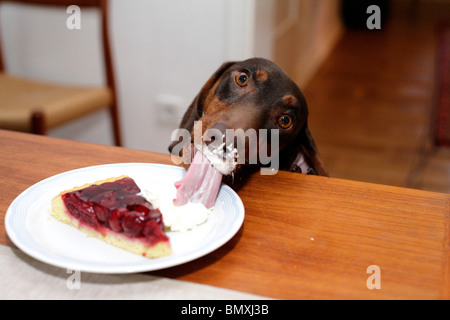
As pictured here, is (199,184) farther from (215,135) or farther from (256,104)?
(256,104)

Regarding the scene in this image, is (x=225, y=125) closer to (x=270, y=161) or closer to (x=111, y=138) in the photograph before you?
(x=270, y=161)

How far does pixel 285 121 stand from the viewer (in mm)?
1136

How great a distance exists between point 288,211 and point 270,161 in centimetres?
21

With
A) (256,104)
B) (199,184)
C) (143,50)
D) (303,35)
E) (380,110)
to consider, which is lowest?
(380,110)

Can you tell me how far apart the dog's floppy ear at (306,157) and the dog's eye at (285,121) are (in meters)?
0.08

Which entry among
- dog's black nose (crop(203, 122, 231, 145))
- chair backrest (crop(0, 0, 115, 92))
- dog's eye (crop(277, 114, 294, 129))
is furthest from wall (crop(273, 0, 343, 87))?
dog's black nose (crop(203, 122, 231, 145))

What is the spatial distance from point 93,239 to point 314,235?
378mm

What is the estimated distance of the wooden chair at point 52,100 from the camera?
2.38 m

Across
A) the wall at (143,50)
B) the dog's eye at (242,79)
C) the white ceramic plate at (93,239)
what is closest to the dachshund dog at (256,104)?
the dog's eye at (242,79)

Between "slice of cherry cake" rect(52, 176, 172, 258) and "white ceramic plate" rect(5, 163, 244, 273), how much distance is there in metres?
0.01

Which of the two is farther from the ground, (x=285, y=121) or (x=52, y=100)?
(x=285, y=121)

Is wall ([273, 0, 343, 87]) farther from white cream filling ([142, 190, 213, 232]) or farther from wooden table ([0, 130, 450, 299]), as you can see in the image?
white cream filling ([142, 190, 213, 232])

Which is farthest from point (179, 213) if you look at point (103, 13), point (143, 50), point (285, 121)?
point (143, 50)

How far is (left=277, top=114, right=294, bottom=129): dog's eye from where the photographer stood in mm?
1130
